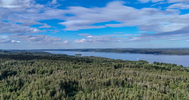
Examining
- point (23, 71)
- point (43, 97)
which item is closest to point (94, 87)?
point (43, 97)

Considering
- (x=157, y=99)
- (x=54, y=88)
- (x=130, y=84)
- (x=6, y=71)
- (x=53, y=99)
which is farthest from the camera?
(x=6, y=71)

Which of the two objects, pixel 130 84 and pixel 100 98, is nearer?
pixel 100 98

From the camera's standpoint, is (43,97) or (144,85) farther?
(144,85)

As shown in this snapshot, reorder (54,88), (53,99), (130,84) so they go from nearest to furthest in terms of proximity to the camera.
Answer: (53,99), (54,88), (130,84)

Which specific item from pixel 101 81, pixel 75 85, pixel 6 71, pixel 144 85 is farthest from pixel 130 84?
pixel 6 71

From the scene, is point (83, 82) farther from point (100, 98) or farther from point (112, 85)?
point (100, 98)

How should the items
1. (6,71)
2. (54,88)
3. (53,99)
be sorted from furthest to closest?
(6,71) → (54,88) → (53,99)

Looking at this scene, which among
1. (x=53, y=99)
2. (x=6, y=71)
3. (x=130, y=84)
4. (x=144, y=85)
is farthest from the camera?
(x=6, y=71)

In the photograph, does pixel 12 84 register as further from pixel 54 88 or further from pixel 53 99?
pixel 53 99

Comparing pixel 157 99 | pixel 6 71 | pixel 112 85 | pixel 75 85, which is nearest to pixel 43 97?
pixel 75 85
